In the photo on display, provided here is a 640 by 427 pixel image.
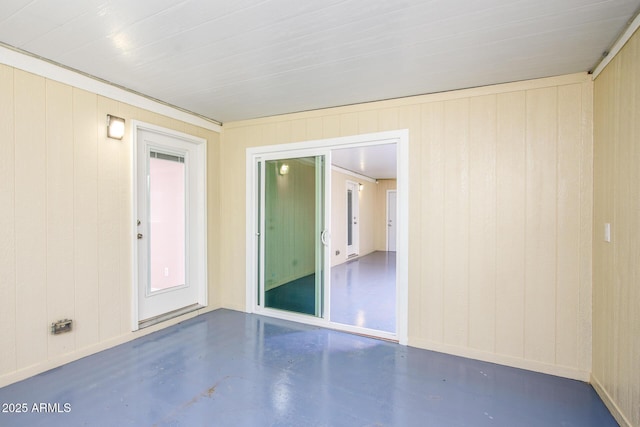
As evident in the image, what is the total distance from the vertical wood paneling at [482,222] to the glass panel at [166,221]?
3.17 meters

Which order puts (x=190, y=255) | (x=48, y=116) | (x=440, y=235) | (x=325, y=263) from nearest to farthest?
(x=48, y=116) → (x=440, y=235) → (x=325, y=263) → (x=190, y=255)

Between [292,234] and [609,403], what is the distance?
3.03 meters

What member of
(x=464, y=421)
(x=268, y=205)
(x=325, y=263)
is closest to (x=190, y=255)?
(x=268, y=205)

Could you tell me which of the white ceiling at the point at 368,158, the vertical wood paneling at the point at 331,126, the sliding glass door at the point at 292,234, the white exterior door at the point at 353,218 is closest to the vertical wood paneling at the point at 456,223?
the vertical wood paneling at the point at 331,126

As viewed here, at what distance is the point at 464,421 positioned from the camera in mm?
1921

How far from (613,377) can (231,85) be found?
3644 mm

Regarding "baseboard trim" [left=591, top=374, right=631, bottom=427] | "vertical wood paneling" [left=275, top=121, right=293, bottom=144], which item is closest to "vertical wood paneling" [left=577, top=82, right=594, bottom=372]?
"baseboard trim" [left=591, top=374, right=631, bottom=427]

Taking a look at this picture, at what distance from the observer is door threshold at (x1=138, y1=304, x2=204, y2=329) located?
321 cm

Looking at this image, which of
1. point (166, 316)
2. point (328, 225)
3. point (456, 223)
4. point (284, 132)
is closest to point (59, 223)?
point (166, 316)

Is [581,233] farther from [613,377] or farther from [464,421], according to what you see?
[464,421]

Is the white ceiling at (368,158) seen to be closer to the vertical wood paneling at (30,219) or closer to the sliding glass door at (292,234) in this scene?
the sliding glass door at (292,234)

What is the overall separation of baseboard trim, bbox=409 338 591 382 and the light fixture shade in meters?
3.41

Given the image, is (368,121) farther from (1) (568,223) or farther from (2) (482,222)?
(1) (568,223)

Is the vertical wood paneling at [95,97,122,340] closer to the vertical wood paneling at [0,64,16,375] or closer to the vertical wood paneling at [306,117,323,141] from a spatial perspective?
the vertical wood paneling at [0,64,16,375]
